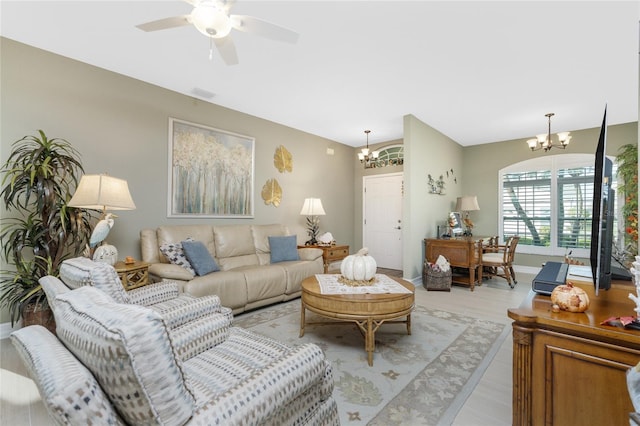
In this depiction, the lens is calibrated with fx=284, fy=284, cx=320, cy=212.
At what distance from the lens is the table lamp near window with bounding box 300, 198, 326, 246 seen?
4805mm

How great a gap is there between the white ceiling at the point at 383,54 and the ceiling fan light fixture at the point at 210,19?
0.57 meters

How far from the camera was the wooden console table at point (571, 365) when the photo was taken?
1.02 metres

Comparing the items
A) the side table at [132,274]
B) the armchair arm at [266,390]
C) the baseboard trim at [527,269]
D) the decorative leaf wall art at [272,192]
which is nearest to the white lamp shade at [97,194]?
the side table at [132,274]

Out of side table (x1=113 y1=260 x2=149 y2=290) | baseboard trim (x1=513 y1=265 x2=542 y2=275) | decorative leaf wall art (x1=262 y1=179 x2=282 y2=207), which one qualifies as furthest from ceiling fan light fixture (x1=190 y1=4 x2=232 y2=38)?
baseboard trim (x1=513 y1=265 x2=542 y2=275)

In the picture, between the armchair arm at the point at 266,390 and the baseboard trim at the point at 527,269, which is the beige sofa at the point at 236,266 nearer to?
the armchair arm at the point at 266,390

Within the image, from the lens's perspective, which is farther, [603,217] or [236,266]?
[236,266]

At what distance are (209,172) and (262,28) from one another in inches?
95.3

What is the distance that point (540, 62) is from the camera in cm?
290

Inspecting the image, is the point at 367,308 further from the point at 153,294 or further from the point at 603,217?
the point at 153,294

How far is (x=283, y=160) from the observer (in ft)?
16.0

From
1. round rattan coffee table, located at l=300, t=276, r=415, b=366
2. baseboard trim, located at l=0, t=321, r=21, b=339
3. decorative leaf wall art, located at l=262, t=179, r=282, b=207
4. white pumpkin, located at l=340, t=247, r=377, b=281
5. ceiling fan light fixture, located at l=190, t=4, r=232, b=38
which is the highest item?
ceiling fan light fixture, located at l=190, t=4, r=232, b=38

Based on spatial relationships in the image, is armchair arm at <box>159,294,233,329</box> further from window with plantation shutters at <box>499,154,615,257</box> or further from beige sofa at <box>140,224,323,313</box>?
window with plantation shutters at <box>499,154,615,257</box>

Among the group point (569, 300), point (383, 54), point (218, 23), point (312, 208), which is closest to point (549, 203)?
point (312, 208)

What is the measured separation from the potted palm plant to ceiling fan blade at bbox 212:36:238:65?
1.74 m
